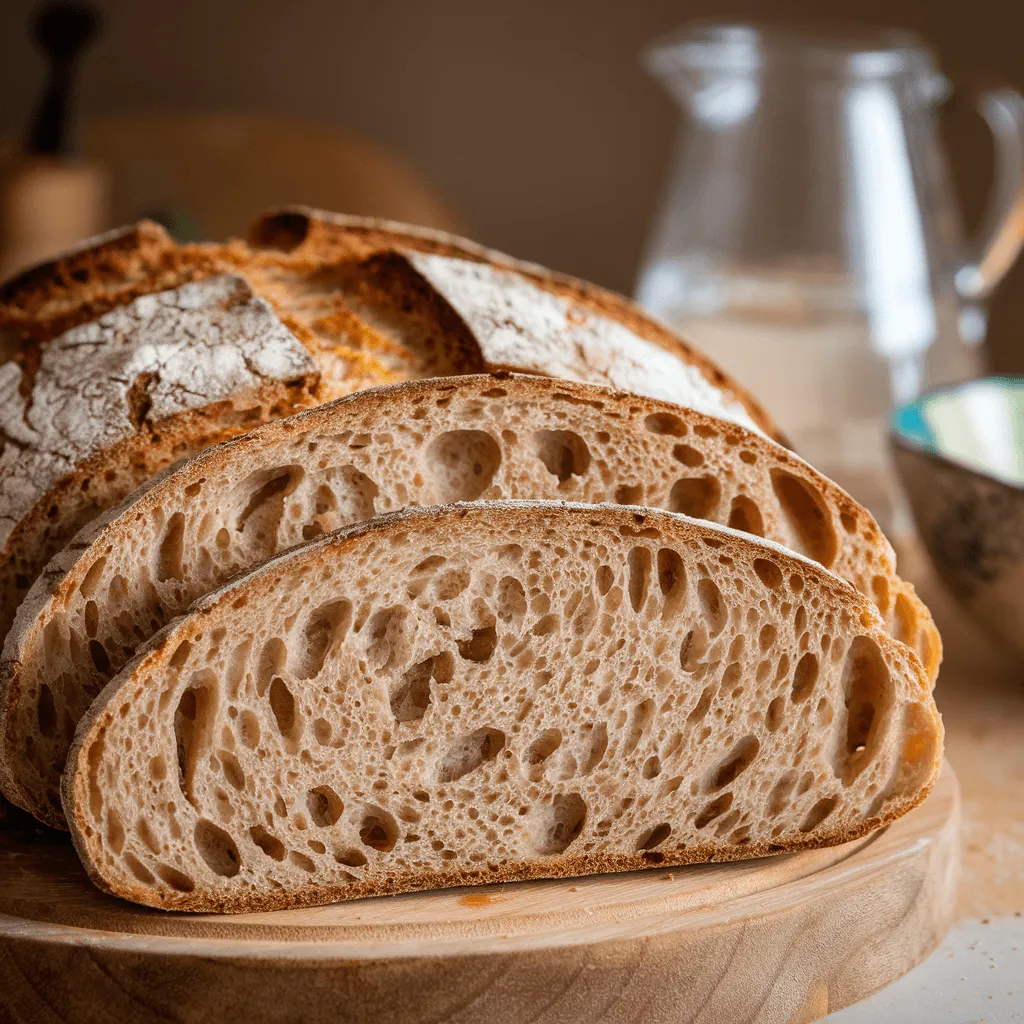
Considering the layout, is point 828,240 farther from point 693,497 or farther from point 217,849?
point 217,849

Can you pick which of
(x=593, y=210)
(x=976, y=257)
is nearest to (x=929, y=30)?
(x=593, y=210)

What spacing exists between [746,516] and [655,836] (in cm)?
31

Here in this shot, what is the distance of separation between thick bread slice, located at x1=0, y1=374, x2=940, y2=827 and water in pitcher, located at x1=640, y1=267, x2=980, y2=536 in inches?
36.4

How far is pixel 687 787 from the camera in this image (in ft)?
4.11

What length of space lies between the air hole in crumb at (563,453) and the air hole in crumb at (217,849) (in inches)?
17.3

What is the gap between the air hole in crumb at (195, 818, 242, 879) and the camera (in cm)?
117

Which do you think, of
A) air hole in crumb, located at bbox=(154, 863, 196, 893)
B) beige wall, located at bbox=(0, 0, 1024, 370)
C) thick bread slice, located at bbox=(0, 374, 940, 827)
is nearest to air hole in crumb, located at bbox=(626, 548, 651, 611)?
thick bread slice, located at bbox=(0, 374, 940, 827)

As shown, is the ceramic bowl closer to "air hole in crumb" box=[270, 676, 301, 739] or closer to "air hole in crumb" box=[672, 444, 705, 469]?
"air hole in crumb" box=[672, 444, 705, 469]

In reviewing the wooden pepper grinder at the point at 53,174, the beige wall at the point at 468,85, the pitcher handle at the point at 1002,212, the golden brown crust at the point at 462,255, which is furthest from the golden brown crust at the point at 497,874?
the beige wall at the point at 468,85

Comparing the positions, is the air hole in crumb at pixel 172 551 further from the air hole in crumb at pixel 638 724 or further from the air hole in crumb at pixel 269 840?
the air hole in crumb at pixel 638 724

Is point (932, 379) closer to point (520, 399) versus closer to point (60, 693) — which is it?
point (520, 399)

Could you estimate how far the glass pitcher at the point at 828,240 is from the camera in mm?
2279

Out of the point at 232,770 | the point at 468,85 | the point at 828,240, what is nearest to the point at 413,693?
the point at 232,770

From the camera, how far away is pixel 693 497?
1348 mm
